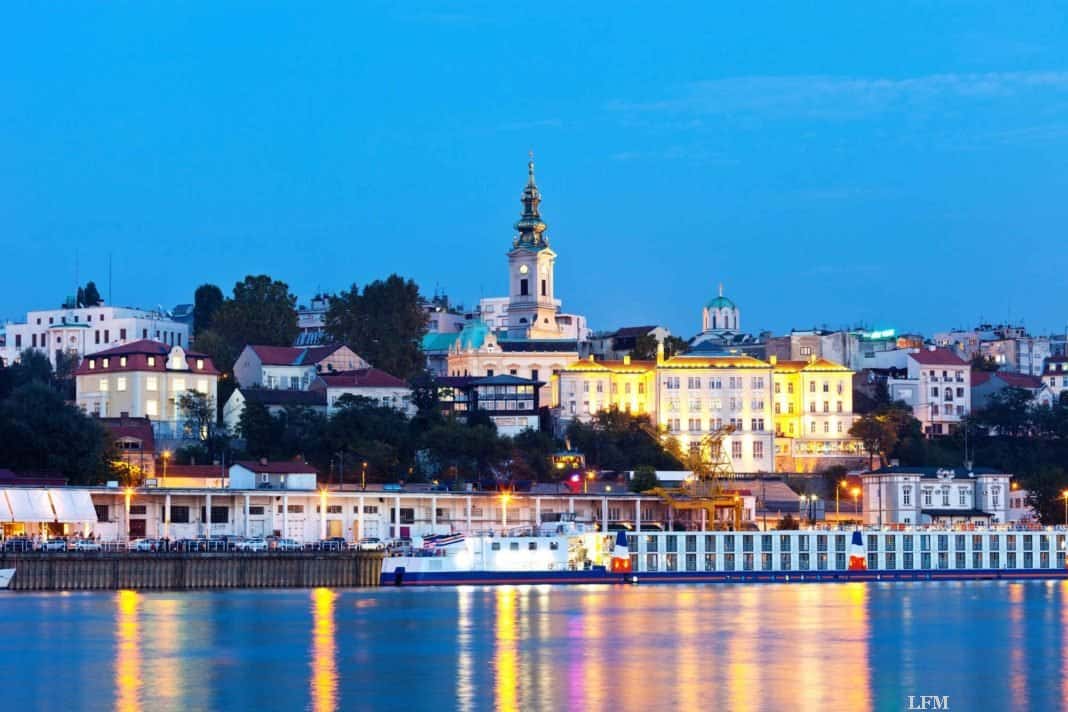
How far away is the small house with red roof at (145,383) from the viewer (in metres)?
119

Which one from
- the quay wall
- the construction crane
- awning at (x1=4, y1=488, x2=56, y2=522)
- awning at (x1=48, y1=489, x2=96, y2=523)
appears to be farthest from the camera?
the construction crane

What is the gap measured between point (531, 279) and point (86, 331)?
31.7m

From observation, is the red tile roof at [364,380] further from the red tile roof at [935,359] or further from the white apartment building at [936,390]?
the red tile roof at [935,359]

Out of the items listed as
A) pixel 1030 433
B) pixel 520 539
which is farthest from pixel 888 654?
pixel 1030 433

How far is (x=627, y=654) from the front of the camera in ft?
189

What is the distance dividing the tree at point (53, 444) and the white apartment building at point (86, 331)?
50711 millimetres

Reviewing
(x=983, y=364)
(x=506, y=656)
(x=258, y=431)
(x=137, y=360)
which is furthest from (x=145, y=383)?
(x=983, y=364)

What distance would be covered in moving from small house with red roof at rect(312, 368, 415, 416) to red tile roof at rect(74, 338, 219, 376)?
22.1 ft

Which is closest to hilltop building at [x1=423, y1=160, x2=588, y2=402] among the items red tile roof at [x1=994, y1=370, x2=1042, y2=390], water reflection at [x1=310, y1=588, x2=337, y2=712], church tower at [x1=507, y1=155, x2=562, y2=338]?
church tower at [x1=507, y1=155, x2=562, y2=338]

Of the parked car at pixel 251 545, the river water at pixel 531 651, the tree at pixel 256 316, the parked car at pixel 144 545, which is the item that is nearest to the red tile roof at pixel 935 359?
the tree at pixel 256 316

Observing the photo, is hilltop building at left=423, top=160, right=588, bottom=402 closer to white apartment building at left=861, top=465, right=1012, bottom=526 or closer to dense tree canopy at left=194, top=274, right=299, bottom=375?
dense tree canopy at left=194, top=274, right=299, bottom=375

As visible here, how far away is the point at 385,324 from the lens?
143375 millimetres

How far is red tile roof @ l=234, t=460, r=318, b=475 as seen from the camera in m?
101

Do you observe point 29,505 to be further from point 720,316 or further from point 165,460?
point 720,316
